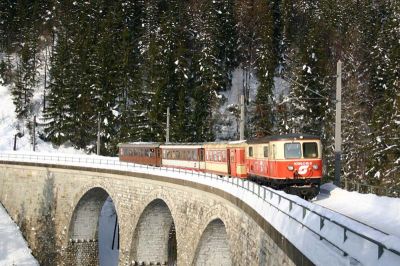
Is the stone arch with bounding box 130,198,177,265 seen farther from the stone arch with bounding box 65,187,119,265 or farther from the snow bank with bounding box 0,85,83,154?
the snow bank with bounding box 0,85,83,154

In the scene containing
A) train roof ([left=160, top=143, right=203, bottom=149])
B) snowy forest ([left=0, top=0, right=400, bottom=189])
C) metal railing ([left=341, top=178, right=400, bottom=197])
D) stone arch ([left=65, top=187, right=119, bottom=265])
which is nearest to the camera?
metal railing ([left=341, top=178, right=400, bottom=197])

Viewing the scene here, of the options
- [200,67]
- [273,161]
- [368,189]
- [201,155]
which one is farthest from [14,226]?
[368,189]

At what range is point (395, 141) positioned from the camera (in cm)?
3206

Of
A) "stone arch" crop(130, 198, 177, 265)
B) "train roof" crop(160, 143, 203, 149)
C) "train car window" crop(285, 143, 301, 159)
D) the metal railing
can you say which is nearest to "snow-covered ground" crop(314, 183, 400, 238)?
the metal railing

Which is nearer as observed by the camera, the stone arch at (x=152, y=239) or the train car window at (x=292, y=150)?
the train car window at (x=292, y=150)

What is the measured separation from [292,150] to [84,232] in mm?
25742

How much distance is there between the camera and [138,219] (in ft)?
104

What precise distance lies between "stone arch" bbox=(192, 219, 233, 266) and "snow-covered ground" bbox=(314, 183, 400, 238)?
593 cm

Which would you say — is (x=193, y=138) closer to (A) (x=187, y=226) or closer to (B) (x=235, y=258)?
(A) (x=187, y=226)

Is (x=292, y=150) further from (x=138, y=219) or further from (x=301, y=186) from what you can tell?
(x=138, y=219)

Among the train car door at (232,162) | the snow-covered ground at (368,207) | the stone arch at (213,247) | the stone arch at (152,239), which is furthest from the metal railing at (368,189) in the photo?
the stone arch at (152,239)

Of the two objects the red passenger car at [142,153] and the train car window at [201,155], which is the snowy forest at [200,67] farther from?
the train car window at [201,155]

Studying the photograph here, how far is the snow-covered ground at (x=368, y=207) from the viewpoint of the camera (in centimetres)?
1285

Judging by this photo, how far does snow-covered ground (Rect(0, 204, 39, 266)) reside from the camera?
3803 centimetres
